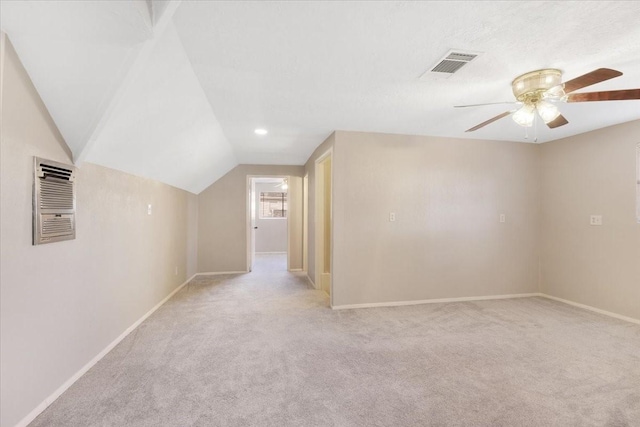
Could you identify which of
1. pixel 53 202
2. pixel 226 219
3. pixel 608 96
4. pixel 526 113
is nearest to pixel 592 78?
pixel 608 96

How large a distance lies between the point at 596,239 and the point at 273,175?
519 cm

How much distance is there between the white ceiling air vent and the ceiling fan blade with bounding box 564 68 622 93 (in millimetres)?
629

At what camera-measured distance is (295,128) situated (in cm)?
359

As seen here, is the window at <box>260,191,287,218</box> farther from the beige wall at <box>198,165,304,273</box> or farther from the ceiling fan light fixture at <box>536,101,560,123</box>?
the ceiling fan light fixture at <box>536,101,560,123</box>

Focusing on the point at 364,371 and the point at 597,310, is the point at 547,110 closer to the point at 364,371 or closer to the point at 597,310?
the point at 364,371

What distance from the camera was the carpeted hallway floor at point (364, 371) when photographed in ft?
5.77

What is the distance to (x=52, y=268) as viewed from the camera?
6.13 ft

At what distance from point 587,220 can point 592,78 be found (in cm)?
289

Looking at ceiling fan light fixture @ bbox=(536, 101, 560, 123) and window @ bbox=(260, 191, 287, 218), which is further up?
ceiling fan light fixture @ bbox=(536, 101, 560, 123)

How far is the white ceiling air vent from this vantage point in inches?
76.2

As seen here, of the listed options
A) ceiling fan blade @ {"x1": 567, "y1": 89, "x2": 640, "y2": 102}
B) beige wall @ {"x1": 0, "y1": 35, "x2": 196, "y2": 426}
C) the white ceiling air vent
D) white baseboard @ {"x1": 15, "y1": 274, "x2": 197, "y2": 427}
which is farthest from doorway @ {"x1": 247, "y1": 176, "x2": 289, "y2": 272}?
ceiling fan blade @ {"x1": 567, "y1": 89, "x2": 640, "y2": 102}

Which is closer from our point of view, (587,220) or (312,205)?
(587,220)

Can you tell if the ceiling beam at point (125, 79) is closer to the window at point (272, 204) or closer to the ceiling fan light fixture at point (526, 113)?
the ceiling fan light fixture at point (526, 113)

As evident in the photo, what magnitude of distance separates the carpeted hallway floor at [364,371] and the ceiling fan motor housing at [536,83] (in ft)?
6.99
